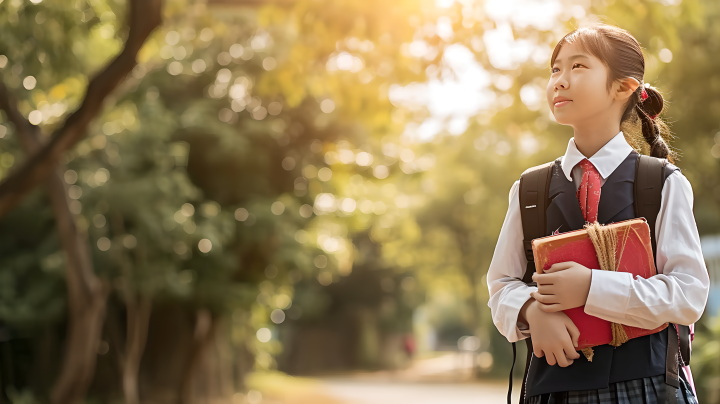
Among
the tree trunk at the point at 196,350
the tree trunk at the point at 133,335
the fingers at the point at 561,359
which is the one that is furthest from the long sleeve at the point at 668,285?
the tree trunk at the point at 196,350

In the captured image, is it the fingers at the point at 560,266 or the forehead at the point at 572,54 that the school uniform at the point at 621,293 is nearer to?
the fingers at the point at 560,266

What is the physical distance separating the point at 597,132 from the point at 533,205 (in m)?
0.27

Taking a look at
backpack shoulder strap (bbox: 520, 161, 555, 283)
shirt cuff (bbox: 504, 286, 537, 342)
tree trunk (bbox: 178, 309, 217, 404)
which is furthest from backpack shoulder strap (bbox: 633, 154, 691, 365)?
tree trunk (bbox: 178, 309, 217, 404)

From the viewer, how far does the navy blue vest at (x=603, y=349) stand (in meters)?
1.91

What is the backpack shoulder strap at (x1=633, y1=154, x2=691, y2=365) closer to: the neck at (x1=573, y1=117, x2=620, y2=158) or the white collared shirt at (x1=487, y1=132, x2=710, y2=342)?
the white collared shirt at (x1=487, y1=132, x2=710, y2=342)

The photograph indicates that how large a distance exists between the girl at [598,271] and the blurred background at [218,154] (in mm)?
4120

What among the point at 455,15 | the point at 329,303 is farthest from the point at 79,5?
the point at 329,303

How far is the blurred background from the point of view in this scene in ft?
22.9

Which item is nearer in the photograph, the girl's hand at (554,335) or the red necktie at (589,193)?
the girl's hand at (554,335)

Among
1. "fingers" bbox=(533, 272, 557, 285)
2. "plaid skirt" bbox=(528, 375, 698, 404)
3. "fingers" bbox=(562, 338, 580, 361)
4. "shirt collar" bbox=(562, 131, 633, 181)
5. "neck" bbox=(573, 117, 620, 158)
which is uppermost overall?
"neck" bbox=(573, 117, 620, 158)

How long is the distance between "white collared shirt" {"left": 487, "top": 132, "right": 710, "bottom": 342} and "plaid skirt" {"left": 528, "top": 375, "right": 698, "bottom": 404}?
0.51 feet

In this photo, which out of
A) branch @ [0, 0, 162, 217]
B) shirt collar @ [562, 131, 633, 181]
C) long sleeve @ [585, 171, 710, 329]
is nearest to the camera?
long sleeve @ [585, 171, 710, 329]

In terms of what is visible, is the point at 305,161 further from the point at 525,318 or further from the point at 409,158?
the point at 525,318

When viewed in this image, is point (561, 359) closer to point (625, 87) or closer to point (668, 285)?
point (668, 285)
